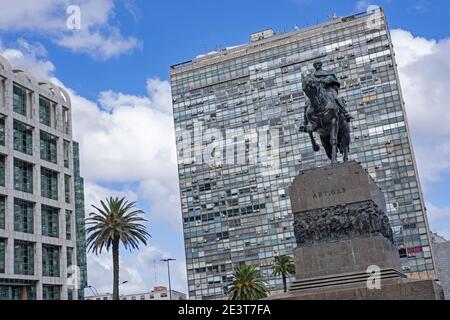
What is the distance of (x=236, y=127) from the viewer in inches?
3782

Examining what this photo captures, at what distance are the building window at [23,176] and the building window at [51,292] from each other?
Result: 34.2 ft

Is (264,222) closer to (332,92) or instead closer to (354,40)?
(354,40)

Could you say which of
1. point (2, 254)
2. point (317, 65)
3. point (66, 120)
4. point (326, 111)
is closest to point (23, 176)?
point (2, 254)

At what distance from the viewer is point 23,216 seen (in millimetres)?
60906

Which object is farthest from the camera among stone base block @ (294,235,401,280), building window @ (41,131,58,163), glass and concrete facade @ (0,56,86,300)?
building window @ (41,131,58,163)

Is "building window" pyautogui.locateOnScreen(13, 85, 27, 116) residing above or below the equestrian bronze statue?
above

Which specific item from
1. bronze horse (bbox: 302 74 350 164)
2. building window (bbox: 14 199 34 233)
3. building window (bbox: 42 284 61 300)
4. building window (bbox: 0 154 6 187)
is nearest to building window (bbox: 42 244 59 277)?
building window (bbox: 42 284 61 300)

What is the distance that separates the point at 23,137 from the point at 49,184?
6.28 metres

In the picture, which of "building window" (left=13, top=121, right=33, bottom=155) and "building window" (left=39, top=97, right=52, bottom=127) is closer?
"building window" (left=13, top=121, right=33, bottom=155)

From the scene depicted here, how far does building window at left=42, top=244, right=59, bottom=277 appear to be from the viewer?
207ft

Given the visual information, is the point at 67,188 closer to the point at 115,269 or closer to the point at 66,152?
the point at 66,152

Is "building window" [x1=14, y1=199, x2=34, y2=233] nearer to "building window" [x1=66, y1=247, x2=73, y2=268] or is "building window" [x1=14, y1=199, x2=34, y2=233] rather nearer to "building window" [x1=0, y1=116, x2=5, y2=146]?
"building window" [x1=0, y1=116, x2=5, y2=146]
